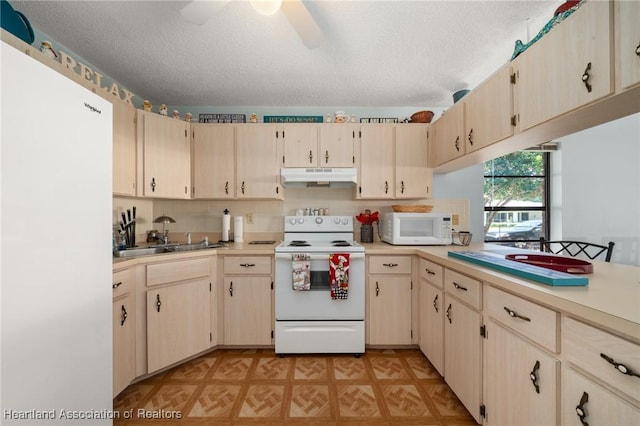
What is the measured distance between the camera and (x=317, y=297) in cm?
226

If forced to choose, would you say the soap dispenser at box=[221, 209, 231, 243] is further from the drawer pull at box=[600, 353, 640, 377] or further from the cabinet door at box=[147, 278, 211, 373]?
the drawer pull at box=[600, 353, 640, 377]

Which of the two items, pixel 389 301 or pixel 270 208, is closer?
pixel 389 301

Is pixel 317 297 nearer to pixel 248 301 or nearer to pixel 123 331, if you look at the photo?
pixel 248 301

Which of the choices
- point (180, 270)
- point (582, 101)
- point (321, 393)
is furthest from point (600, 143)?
point (180, 270)

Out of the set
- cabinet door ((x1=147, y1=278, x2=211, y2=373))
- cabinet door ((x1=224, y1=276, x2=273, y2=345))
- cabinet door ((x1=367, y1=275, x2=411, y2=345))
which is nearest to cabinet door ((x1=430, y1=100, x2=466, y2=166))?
cabinet door ((x1=367, y1=275, x2=411, y2=345))

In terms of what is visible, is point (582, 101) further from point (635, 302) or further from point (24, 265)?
point (24, 265)

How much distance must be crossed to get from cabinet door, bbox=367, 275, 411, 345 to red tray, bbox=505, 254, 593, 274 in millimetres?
980

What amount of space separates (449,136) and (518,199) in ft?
6.91

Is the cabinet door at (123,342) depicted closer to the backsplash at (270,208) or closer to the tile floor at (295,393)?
the tile floor at (295,393)

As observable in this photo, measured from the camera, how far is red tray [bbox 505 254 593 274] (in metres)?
1.20

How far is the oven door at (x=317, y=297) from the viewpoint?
2258mm

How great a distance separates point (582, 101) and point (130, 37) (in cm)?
277

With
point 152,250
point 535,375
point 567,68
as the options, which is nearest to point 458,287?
point 535,375

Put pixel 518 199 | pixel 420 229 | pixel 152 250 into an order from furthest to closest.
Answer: pixel 518 199, pixel 420 229, pixel 152 250
